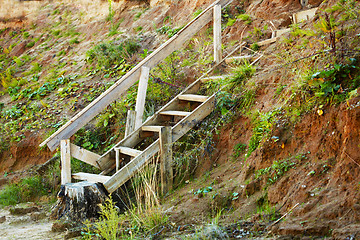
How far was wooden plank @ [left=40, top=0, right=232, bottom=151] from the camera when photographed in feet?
20.0

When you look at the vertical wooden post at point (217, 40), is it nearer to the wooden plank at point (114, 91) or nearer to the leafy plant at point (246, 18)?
the wooden plank at point (114, 91)

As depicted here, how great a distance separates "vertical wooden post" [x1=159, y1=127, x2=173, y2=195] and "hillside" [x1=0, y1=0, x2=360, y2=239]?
141 mm

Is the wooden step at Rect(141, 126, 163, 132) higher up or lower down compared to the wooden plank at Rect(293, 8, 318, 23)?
lower down

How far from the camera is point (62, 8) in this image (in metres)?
15.2

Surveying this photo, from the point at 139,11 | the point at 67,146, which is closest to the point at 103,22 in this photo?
the point at 139,11

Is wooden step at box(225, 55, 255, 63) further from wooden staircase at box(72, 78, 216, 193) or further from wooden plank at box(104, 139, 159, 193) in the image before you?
wooden plank at box(104, 139, 159, 193)

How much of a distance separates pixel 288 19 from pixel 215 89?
8.49 feet

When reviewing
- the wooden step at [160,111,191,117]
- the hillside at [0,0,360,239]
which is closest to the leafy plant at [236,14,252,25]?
the hillside at [0,0,360,239]

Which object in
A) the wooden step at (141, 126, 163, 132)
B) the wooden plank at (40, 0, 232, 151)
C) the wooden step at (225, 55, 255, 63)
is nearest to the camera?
the wooden plank at (40, 0, 232, 151)

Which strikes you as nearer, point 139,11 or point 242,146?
point 242,146

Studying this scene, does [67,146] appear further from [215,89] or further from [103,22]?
[103,22]

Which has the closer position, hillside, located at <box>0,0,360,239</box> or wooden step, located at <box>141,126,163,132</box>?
hillside, located at <box>0,0,360,239</box>

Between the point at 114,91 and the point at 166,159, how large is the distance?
4.84 feet

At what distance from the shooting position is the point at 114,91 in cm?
645
